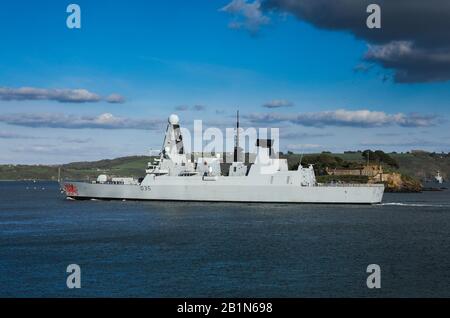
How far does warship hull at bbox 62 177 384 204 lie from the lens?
2178 inches

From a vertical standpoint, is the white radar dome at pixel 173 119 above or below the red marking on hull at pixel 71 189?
above

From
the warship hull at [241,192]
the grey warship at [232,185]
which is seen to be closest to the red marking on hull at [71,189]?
the grey warship at [232,185]

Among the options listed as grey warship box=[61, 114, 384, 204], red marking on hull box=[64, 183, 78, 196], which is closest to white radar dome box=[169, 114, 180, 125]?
grey warship box=[61, 114, 384, 204]

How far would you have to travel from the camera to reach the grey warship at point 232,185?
5534 cm

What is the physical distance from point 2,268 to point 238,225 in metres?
18.2

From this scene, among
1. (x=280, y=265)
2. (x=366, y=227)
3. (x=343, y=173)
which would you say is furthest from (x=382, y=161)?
(x=280, y=265)

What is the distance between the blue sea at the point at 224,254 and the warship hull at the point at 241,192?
8.68 m

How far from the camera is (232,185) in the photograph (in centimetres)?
5647

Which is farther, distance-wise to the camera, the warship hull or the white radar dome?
the white radar dome

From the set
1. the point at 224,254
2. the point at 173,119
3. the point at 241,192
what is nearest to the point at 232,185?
the point at 241,192

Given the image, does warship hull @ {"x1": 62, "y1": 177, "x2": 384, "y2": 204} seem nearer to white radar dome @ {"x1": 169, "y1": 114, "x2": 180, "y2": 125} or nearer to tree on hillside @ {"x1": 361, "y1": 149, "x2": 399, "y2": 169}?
white radar dome @ {"x1": 169, "y1": 114, "x2": 180, "y2": 125}

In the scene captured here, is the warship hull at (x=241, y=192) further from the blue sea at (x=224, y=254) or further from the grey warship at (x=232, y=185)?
the blue sea at (x=224, y=254)

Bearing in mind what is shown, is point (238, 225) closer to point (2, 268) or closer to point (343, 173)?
point (2, 268)

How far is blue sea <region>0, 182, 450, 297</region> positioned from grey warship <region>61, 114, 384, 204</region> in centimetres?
890
